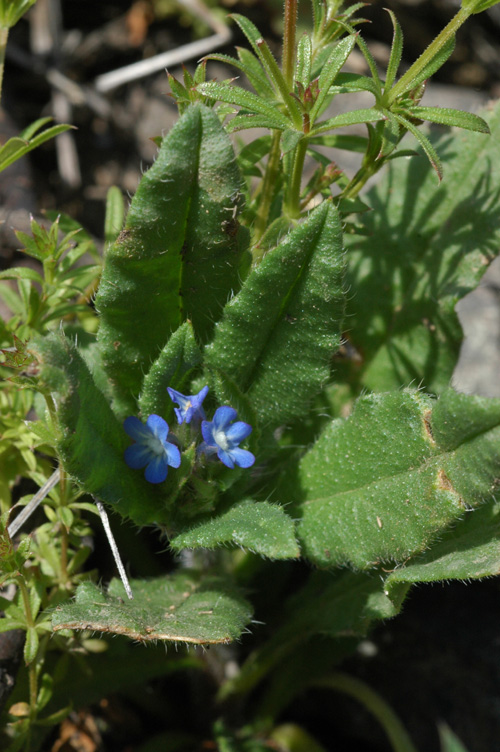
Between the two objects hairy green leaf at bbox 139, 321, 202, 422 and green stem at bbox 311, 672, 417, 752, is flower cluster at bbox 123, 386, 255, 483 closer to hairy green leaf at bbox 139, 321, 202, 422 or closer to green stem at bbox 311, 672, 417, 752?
hairy green leaf at bbox 139, 321, 202, 422

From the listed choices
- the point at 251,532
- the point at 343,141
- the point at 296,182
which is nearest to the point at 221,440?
the point at 251,532

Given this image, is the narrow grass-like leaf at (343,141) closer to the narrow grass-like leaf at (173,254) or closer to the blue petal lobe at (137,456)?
the narrow grass-like leaf at (173,254)

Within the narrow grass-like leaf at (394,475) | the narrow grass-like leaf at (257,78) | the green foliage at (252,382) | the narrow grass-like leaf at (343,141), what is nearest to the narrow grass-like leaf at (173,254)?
the green foliage at (252,382)

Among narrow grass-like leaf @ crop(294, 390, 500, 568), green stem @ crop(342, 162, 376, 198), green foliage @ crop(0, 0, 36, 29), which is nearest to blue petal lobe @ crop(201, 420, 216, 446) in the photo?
narrow grass-like leaf @ crop(294, 390, 500, 568)

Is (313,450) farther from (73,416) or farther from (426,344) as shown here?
(73,416)

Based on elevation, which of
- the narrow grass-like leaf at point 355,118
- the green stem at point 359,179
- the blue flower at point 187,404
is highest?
the narrow grass-like leaf at point 355,118

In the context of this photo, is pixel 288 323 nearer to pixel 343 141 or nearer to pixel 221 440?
pixel 221 440

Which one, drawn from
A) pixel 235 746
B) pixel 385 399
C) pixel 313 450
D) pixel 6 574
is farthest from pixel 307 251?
pixel 235 746
